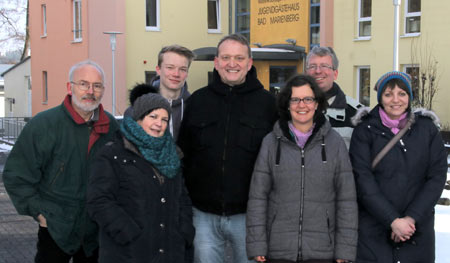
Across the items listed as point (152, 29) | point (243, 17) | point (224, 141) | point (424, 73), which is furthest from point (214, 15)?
point (224, 141)

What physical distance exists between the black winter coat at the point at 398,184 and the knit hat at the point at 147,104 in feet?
4.33

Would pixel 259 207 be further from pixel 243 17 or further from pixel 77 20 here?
pixel 243 17

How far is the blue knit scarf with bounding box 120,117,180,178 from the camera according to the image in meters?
3.87

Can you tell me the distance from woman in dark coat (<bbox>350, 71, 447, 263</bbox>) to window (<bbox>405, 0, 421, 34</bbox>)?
701 inches

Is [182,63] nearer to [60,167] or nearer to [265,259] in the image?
[60,167]

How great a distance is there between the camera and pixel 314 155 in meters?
3.92

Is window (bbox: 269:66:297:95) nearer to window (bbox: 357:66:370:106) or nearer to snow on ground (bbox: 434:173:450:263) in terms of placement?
window (bbox: 357:66:370:106)

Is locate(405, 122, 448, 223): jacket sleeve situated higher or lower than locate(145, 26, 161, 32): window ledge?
lower

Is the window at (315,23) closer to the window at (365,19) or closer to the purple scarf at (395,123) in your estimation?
the window at (365,19)

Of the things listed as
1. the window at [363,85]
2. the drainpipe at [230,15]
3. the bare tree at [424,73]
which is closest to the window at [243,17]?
the drainpipe at [230,15]

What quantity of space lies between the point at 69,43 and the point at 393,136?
2658cm

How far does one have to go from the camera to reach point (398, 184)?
13.3 feet

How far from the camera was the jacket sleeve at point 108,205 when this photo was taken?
374cm

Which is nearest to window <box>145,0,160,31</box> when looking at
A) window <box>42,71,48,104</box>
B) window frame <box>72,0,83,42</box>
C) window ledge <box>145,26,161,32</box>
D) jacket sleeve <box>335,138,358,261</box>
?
window ledge <box>145,26,161,32</box>
